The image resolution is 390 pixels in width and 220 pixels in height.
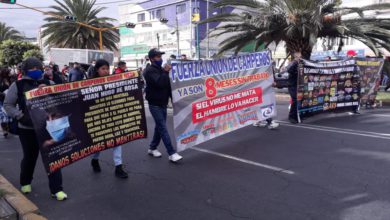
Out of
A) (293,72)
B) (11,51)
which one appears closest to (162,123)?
(293,72)

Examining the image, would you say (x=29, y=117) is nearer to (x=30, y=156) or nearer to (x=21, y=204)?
(x=30, y=156)

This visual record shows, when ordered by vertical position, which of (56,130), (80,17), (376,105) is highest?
(80,17)

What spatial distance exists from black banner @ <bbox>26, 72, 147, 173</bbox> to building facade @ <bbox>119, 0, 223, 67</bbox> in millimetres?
43787

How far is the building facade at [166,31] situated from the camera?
5184 centimetres

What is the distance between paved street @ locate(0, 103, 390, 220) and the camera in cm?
389

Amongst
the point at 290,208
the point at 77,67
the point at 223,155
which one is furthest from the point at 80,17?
the point at 290,208

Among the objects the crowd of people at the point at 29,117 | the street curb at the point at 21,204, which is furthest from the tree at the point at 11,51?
the street curb at the point at 21,204

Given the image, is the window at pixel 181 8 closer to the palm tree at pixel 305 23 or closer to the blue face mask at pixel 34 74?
the palm tree at pixel 305 23

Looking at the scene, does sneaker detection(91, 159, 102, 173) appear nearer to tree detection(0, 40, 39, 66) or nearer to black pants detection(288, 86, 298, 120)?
black pants detection(288, 86, 298, 120)

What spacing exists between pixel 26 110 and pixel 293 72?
6305 millimetres

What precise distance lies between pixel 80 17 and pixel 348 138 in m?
29.6

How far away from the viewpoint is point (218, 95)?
630 cm

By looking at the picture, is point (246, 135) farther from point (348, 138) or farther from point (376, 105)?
point (376, 105)

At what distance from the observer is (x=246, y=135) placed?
749 centimetres
